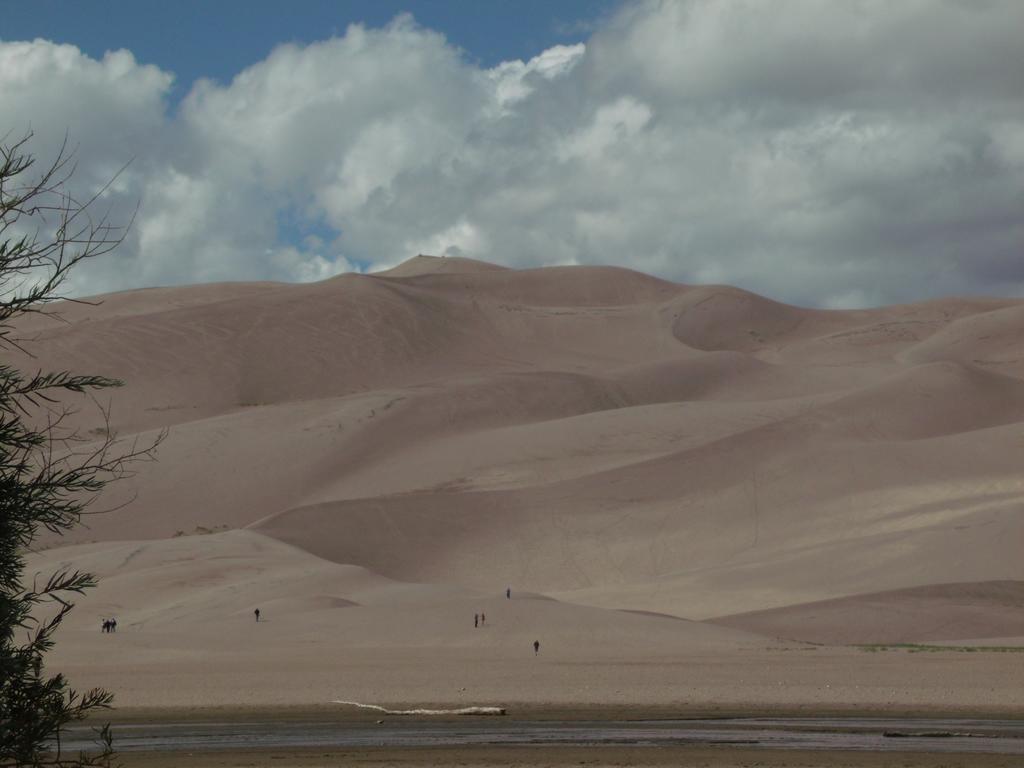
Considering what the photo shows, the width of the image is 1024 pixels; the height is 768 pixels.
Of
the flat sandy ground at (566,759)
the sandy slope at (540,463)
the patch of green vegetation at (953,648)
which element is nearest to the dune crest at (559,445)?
the sandy slope at (540,463)

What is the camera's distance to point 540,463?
220ft

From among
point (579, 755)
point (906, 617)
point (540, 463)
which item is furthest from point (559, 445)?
point (579, 755)

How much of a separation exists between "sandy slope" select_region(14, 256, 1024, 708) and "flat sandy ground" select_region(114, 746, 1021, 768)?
15680mm

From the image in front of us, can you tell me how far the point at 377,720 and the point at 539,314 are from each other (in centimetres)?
9458

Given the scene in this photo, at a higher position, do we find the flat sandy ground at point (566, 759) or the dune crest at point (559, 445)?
the dune crest at point (559, 445)

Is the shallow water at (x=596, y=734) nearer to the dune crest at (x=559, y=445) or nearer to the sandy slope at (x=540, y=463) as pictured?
the sandy slope at (x=540, y=463)

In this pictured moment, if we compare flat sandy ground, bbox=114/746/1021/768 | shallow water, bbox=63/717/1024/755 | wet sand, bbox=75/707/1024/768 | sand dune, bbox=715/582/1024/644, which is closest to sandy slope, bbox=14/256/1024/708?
sand dune, bbox=715/582/1024/644

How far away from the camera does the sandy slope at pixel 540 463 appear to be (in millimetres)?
44094

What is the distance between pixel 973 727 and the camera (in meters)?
20.4

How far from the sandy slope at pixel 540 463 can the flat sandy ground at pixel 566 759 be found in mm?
15680

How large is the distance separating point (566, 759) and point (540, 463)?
49.8 metres

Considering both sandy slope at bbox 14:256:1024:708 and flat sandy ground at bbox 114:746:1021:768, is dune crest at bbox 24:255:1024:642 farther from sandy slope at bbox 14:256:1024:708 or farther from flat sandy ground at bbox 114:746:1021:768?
flat sandy ground at bbox 114:746:1021:768

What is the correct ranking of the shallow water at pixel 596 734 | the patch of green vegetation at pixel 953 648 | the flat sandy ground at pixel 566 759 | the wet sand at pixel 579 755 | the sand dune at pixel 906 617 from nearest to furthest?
the flat sandy ground at pixel 566 759, the wet sand at pixel 579 755, the shallow water at pixel 596 734, the patch of green vegetation at pixel 953 648, the sand dune at pixel 906 617

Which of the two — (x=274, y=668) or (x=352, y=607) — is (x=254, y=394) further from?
(x=274, y=668)
